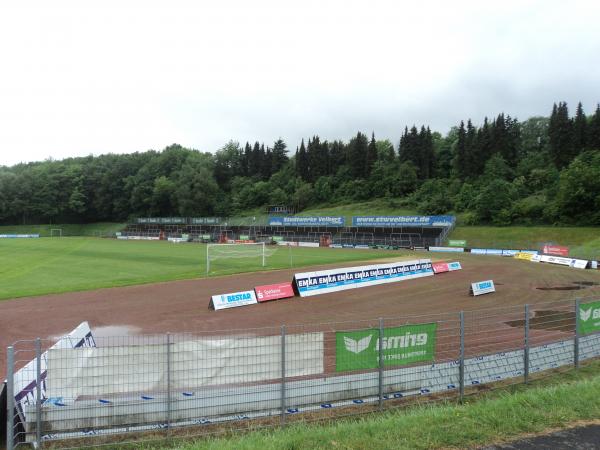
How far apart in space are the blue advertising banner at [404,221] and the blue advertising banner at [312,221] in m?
3.51

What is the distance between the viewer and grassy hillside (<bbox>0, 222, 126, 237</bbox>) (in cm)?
11819

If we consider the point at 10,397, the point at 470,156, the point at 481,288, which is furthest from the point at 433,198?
the point at 10,397

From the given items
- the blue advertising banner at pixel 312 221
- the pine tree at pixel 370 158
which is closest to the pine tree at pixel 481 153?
the pine tree at pixel 370 158

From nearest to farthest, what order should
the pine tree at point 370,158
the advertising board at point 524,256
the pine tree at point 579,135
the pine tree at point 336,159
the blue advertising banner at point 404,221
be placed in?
the advertising board at point 524,256
the blue advertising banner at point 404,221
the pine tree at point 579,135
the pine tree at point 370,158
the pine tree at point 336,159

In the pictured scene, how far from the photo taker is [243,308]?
20.5 m

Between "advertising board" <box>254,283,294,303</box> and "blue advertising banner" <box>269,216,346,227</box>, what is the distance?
192 ft

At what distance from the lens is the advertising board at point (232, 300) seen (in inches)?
784

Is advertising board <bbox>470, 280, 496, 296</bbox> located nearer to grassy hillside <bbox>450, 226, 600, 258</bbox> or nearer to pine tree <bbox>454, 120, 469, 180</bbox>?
grassy hillside <bbox>450, 226, 600, 258</bbox>

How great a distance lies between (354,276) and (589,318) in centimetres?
1585

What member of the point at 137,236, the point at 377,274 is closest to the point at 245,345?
the point at 377,274

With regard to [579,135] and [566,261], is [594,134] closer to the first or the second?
[579,135]

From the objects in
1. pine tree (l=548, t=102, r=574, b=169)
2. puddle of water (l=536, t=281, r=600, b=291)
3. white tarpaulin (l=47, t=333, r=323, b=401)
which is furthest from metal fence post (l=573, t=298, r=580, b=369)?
pine tree (l=548, t=102, r=574, b=169)

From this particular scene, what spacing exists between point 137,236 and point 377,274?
85370 mm

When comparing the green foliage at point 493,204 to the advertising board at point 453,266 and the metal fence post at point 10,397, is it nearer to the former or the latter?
the advertising board at point 453,266
